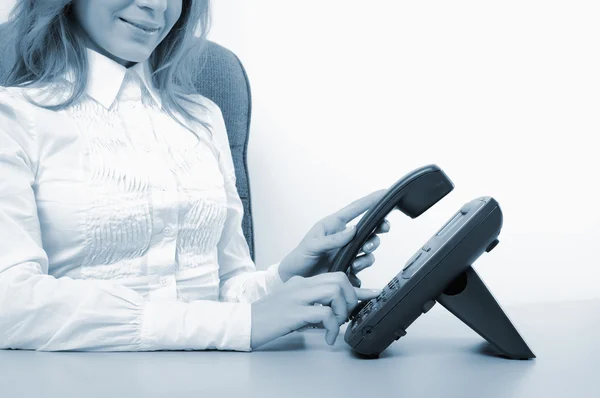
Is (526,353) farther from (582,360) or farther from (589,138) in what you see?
(589,138)

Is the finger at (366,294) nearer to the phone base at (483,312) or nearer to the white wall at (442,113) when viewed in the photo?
the phone base at (483,312)

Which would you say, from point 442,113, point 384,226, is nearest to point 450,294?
point 384,226

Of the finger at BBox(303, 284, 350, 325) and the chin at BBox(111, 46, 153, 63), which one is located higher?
the chin at BBox(111, 46, 153, 63)

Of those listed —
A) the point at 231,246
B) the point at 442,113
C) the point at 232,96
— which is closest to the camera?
the point at 231,246

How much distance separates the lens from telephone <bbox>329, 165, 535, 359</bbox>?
567 millimetres

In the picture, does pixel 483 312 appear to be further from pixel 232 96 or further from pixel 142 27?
pixel 232 96

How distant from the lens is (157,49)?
3.54 feet

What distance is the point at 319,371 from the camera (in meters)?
0.55

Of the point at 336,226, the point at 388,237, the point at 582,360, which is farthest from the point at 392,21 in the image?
the point at 582,360

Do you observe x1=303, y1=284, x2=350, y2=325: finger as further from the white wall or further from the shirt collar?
the white wall

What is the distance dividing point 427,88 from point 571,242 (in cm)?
46

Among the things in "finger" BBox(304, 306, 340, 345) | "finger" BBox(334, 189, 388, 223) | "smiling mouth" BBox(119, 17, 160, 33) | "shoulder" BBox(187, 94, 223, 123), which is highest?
"smiling mouth" BBox(119, 17, 160, 33)

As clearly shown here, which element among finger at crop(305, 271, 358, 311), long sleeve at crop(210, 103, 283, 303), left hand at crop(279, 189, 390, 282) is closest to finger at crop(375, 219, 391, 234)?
left hand at crop(279, 189, 390, 282)

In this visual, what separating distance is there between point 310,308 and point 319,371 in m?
0.09
